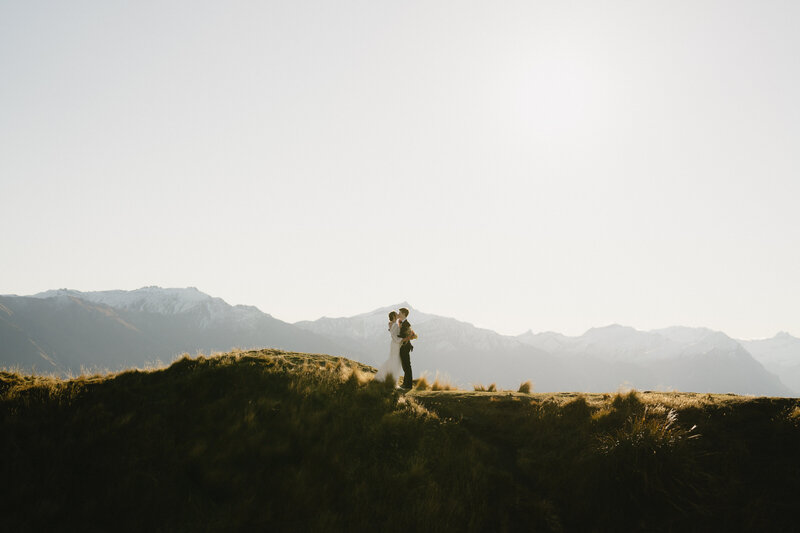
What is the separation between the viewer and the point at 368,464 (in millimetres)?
7066

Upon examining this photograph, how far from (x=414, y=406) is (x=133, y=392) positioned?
7.00 meters

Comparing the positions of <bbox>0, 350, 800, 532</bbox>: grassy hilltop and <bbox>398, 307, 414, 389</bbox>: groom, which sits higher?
<bbox>398, 307, 414, 389</bbox>: groom

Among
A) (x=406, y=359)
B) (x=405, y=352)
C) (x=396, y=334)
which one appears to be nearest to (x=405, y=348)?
(x=405, y=352)

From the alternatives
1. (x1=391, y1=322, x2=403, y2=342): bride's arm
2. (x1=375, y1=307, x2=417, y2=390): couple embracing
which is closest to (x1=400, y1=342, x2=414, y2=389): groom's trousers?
(x1=375, y1=307, x2=417, y2=390): couple embracing

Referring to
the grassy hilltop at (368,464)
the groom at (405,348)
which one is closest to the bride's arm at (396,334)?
the groom at (405,348)

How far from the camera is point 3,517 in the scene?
4.80m

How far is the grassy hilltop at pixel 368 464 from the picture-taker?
5473 millimetres

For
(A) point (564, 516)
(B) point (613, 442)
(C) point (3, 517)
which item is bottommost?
(A) point (564, 516)

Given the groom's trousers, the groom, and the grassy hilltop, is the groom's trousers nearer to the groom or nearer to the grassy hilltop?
the groom

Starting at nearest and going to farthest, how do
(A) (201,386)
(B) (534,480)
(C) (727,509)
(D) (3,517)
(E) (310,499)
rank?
(D) (3,517) < (C) (727,509) < (E) (310,499) < (B) (534,480) < (A) (201,386)

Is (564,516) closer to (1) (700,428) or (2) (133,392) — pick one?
(1) (700,428)

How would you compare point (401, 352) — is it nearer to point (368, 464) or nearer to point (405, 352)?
point (405, 352)

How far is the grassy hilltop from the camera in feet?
18.0

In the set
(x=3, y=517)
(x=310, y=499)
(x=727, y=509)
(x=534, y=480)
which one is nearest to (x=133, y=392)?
(x=3, y=517)
